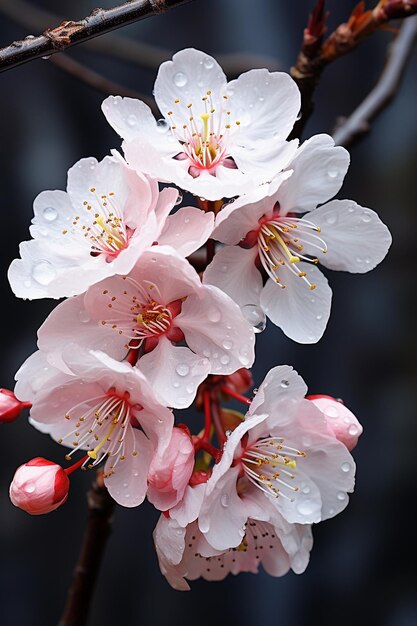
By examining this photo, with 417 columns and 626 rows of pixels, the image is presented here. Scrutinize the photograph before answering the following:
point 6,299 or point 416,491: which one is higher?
point 6,299

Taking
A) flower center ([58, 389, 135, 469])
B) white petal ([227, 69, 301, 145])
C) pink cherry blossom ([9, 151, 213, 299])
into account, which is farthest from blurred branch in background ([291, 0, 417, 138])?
flower center ([58, 389, 135, 469])

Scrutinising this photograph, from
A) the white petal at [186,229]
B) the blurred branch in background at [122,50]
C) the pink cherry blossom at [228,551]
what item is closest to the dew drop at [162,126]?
the white petal at [186,229]

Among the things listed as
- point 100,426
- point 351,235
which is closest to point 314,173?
point 351,235

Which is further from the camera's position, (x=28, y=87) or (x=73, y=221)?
(x=28, y=87)

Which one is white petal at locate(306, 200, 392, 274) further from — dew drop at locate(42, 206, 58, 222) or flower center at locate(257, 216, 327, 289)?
dew drop at locate(42, 206, 58, 222)

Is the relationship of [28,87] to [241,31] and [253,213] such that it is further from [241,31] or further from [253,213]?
[253,213]

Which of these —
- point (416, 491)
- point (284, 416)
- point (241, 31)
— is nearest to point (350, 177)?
point (241, 31)
